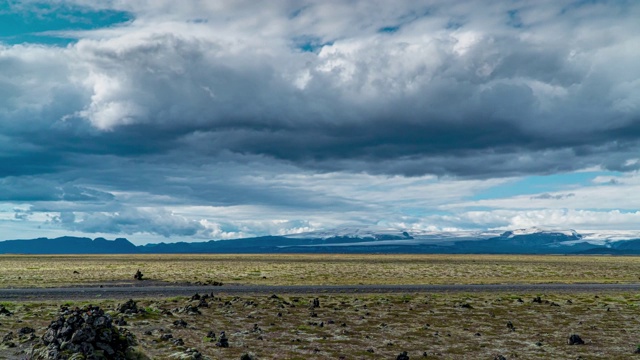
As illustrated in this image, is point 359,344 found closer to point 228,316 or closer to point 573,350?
point 573,350

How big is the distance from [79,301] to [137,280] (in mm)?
27471

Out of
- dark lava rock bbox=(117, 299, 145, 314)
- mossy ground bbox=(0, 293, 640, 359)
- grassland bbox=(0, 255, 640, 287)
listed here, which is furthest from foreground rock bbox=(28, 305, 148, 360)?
grassland bbox=(0, 255, 640, 287)

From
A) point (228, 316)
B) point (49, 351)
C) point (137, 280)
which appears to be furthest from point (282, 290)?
point (49, 351)

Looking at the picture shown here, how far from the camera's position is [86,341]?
18219mm

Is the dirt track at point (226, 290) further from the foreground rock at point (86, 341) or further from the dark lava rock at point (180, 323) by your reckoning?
the foreground rock at point (86, 341)

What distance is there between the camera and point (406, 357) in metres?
22.5

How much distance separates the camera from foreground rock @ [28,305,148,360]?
18.0 metres

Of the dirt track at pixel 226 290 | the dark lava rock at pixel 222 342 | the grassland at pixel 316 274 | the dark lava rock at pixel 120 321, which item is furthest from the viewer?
the grassland at pixel 316 274

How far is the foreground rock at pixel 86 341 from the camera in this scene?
18.0 metres

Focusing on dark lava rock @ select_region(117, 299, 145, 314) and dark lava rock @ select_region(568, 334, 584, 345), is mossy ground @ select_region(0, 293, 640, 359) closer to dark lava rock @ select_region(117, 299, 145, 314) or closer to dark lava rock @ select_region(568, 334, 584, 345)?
dark lava rock @ select_region(568, 334, 584, 345)

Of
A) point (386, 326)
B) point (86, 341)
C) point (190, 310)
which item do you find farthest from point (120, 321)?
point (386, 326)

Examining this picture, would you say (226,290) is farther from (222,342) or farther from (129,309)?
(222,342)

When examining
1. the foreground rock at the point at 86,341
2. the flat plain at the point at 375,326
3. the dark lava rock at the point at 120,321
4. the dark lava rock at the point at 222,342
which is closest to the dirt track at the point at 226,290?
the flat plain at the point at 375,326

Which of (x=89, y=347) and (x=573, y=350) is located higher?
(x=89, y=347)
